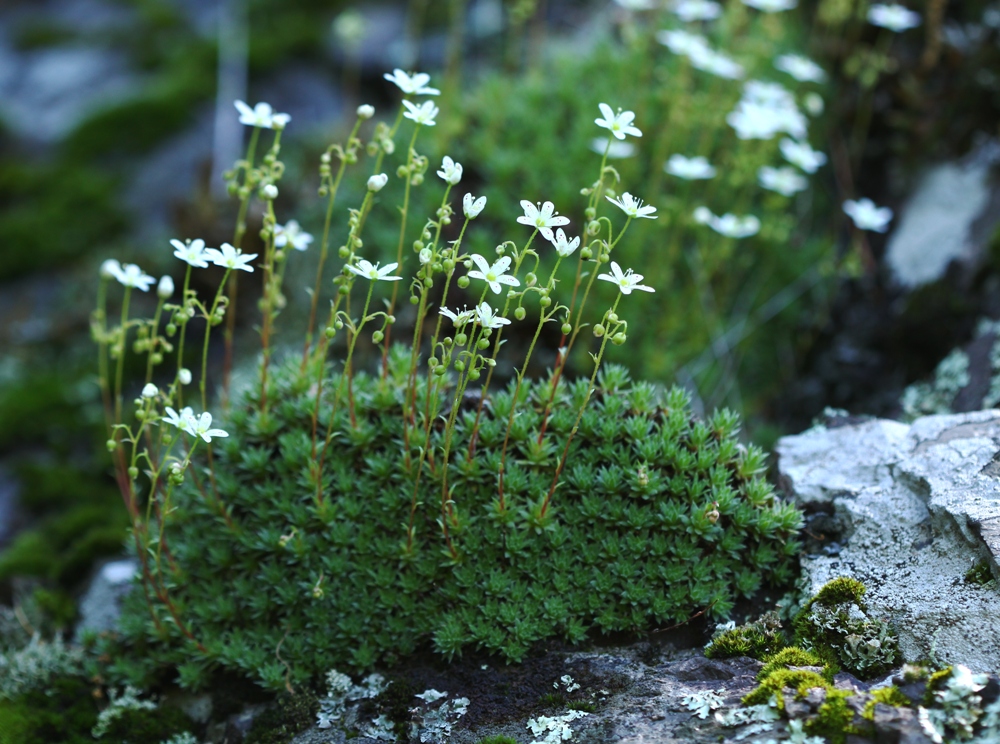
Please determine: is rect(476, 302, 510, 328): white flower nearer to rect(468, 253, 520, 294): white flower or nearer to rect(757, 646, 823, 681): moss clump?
rect(468, 253, 520, 294): white flower

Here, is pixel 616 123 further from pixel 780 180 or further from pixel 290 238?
pixel 780 180

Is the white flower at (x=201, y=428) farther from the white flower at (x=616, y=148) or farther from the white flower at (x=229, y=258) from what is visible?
the white flower at (x=616, y=148)

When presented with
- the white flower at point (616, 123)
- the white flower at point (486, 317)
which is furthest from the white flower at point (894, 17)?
the white flower at point (486, 317)

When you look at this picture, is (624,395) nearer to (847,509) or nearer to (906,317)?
(847,509)

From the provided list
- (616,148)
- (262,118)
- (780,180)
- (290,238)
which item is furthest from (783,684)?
(616,148)

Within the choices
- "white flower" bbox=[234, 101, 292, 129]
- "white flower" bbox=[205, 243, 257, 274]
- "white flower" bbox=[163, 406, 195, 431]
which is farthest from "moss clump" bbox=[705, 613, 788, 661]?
"white flower" bbox=[234, 101, 292, 129]
